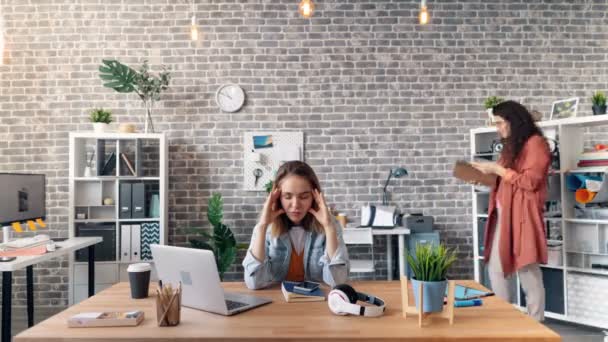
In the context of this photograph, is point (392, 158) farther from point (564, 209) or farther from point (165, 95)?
point (165, 95)

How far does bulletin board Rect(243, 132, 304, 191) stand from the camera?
4.63 meters

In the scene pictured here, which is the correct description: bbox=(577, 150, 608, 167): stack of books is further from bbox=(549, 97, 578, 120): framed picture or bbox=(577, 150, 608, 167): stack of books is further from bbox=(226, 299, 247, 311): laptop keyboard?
bbox=(226, 299, 247, 311): laptop keyboard

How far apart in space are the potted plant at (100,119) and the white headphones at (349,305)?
3.52 meters

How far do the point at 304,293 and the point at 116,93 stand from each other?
149 inches

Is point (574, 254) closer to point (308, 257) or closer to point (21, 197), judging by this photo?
point (308, 257)

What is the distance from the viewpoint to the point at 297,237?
2.06 meters

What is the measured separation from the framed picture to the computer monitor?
179 inches

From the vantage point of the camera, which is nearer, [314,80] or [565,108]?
[565,108]

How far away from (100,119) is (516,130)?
3.59m

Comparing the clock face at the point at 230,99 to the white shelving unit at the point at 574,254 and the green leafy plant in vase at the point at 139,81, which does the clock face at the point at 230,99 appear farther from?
the white shelving unit at the point at 574,254

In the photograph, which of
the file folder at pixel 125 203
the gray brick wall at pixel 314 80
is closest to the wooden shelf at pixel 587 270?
the gray brick wall at pixel 314 80

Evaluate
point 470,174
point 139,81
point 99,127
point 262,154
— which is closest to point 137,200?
point 99,127

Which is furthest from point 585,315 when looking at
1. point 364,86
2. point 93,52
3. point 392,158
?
point 93,52

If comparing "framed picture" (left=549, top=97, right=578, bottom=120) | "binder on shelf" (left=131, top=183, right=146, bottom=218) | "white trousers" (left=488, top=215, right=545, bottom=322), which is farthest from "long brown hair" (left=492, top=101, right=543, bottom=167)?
"binder on shelf" (left=131, top=183, right=146, bottom=218)
